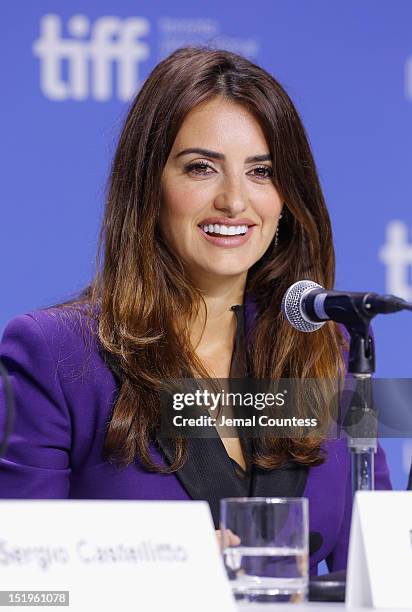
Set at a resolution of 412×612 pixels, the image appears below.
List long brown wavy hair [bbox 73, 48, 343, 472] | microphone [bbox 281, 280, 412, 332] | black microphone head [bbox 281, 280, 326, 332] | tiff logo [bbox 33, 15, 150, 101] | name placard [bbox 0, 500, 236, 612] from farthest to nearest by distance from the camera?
tiff logo [bbox 33, 15, 150, 101], long brown wavy hair [bbox 73, 48, 343, 472], black microphone head [bbox 281, 280, 326, 332], microphone [bbox 281, 280, 412, 332], name placard [bbox 0, 500, 236, 612]

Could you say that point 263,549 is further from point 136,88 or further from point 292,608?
point 136,88

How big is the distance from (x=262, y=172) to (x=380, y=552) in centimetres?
91

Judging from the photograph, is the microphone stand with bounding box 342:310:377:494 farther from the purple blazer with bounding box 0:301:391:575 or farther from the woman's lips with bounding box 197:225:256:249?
the woman's lips with bounding box 197:225:256:249

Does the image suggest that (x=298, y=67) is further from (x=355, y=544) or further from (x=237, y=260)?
(x=355, y=544)

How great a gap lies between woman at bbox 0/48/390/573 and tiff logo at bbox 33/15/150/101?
636 mm

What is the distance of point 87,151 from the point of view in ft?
8.05

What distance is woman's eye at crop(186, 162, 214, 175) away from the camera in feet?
5.60

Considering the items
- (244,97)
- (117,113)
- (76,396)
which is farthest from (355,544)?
(117,113)

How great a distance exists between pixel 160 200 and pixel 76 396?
1.15 feet

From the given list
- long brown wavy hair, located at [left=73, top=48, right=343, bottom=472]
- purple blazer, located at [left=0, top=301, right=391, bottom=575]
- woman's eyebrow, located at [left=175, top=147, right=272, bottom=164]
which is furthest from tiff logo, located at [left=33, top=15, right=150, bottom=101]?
purple blazer, located at [left=0, top=301, right=391, bottom=575]

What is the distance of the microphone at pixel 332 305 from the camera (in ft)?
3.39

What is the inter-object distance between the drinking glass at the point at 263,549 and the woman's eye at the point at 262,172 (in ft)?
2.89

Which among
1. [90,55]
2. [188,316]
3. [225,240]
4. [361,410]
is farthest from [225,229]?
[90,55]

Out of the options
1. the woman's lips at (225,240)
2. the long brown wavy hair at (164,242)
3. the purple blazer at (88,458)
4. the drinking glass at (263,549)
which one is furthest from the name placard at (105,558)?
the woman's lips at (225,240)
